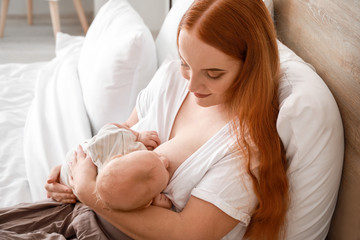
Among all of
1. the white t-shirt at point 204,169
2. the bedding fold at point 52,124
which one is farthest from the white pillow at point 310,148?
the bedding fold at point 52,124

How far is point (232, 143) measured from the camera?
3.55 feet

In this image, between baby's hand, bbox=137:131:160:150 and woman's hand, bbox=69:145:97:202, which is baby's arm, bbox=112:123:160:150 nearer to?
baby's hand, bbox=137:131:160:150

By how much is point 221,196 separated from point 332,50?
1.56ft

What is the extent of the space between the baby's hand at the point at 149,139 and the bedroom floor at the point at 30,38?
2545 millimetres

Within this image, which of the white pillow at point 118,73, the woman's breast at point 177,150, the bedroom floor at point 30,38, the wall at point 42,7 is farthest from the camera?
the wall at point 42,7

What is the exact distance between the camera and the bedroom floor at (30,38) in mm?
3564

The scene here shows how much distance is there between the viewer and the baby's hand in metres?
1.28

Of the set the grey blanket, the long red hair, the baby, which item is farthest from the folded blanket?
the long red hair

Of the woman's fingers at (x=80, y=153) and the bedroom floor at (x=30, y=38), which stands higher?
the woman's fingers at (x=80, y=153)

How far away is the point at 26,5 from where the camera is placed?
173 inches

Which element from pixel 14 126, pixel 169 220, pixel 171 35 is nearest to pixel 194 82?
pixel 169 220

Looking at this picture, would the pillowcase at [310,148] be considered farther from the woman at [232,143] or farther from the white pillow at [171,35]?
the white pillow at [171,35]

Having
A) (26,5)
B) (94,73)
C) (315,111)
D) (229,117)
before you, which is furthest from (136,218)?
(26,5)

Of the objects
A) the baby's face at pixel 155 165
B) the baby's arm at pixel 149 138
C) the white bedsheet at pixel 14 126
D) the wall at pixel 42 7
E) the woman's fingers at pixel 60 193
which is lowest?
the wall at pixel 42 7
